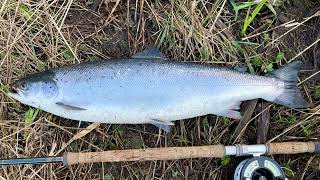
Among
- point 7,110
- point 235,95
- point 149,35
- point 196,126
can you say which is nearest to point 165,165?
point 196,126

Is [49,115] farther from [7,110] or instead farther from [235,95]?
[235,95]

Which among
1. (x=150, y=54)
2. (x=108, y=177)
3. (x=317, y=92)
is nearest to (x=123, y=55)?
(x=150, y=54)

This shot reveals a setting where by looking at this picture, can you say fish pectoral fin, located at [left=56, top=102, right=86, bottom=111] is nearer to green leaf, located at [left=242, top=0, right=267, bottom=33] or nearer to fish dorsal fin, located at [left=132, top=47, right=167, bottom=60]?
fish dorsal fin, located at [left=132, top=47, right=167, bottom=60]

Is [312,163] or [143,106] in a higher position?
[143,106]

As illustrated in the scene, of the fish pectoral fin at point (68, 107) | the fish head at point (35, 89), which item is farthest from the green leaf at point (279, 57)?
the fish head at point (35, 89)

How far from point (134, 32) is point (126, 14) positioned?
6.8 inches

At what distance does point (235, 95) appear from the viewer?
11.9 feet

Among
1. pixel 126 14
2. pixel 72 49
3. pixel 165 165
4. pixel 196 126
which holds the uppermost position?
pixel 126 14

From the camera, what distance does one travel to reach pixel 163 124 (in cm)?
363

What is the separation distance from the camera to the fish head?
3.52 meters

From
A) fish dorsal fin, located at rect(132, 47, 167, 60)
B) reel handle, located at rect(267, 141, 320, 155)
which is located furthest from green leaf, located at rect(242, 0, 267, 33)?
reel handle, located at rect(267, 141, 320, 155)

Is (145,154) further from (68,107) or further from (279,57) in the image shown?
(279,57)

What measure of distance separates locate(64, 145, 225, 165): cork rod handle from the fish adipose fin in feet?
2.28

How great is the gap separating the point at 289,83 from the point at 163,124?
3.57 ft
